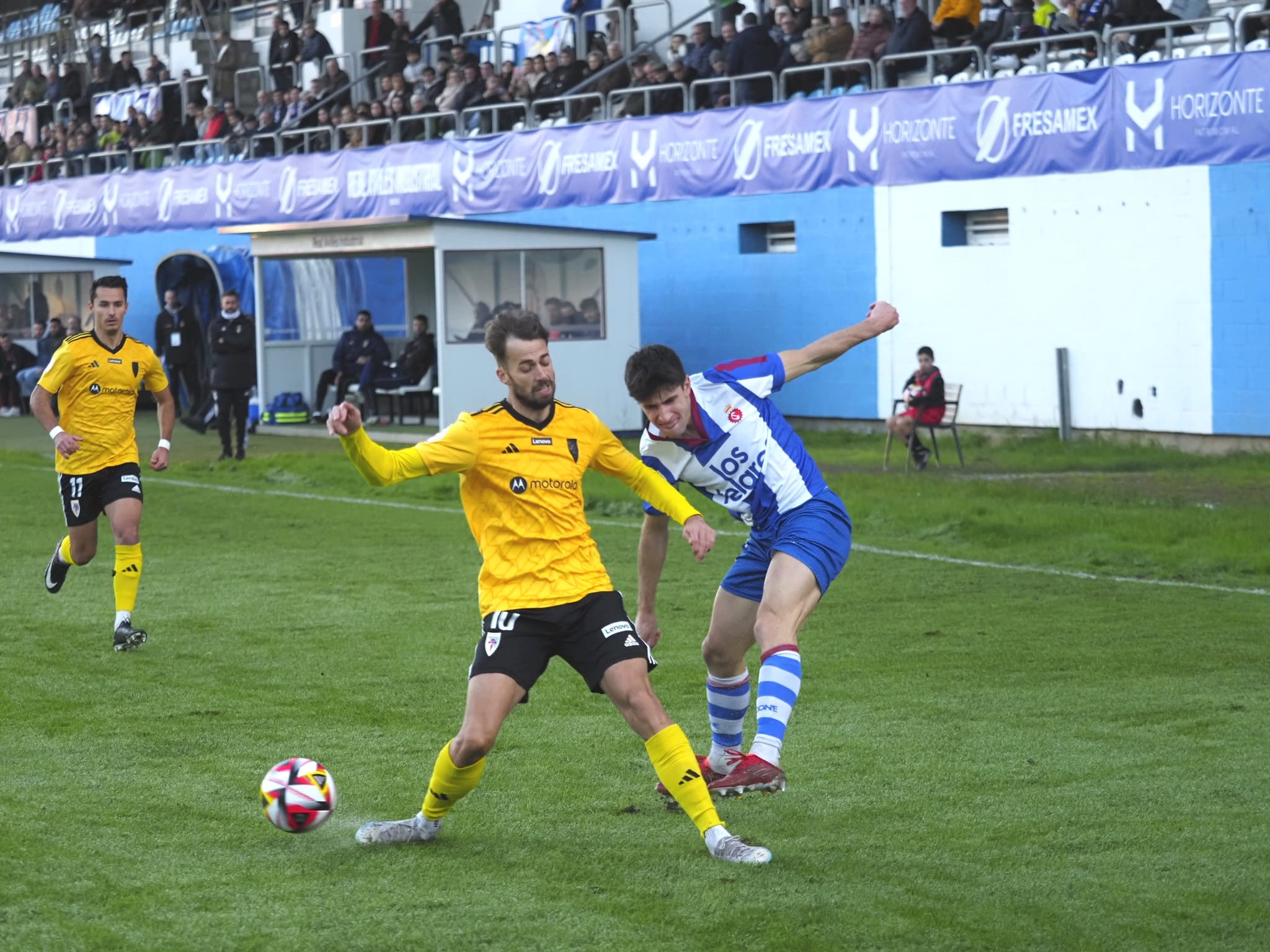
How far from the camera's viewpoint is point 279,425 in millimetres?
26766

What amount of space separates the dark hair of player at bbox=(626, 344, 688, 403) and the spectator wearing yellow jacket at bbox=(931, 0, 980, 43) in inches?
649

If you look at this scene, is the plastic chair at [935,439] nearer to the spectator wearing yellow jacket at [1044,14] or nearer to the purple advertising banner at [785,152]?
the purple advertising banner at [785,152]

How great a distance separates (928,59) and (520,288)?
21.7ft

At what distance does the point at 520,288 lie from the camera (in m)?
24.1

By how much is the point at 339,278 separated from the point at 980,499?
628 inches

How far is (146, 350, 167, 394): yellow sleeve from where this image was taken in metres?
10.2

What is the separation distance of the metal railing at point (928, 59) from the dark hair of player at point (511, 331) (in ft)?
53.4

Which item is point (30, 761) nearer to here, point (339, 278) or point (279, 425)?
point (279, 425)

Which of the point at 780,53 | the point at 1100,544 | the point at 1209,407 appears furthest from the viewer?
the point at 780,53

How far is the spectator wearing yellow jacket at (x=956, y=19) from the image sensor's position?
2133 cm

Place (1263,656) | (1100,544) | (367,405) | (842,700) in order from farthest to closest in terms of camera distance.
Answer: (367,405) < (1100,544) < (1263,656) < (842,700)

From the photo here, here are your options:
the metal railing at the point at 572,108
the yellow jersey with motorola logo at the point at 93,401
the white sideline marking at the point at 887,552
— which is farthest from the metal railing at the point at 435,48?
the yellow jersey with motorola logo at the point at 93,401

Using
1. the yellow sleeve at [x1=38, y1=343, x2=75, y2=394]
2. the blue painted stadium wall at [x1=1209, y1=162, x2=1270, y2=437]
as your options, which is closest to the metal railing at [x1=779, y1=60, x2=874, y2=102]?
the blue painted stadium wall at [x1=1209, y1=162, x2=1270, y2=437]

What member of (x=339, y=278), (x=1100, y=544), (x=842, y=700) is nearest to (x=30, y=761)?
(x=842, y=700)
